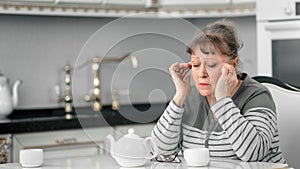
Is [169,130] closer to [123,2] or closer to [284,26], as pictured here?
[284,26]

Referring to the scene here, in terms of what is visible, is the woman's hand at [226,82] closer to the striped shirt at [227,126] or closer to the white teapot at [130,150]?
the striped shirt at [227,126]

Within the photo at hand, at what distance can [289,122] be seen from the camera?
2.43 meters

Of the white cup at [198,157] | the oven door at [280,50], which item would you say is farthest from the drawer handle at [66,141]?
the white cup at [198,157]

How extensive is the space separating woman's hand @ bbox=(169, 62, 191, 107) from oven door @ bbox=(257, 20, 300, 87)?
138 centimetres

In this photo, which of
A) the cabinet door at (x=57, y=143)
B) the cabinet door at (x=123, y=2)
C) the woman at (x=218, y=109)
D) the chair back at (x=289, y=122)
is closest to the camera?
the woman at (x=218, y=109)

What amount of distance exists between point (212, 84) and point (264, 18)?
1.60 m

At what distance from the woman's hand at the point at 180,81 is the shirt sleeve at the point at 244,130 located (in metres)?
0.11

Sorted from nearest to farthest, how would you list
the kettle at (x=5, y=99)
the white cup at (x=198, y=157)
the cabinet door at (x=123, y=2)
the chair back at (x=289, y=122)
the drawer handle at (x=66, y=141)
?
the white cup at (x=198, y=157), the chair back at (x=289, y=122), the drawer handle at (x=66, y=141), the kettle at (x=5, y=99), the cabinet door at (x=123, y=2)

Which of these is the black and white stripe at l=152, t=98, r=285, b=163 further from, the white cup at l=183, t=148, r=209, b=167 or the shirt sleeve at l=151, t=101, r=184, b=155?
the white cup at l=183, t=148, r=209, b=167

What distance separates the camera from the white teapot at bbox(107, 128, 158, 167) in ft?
6.12

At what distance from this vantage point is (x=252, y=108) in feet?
6.86

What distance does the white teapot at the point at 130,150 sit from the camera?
1864mm

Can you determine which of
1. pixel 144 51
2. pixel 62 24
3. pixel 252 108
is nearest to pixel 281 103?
pixel 252 108

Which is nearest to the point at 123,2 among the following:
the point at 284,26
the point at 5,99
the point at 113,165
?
the point at 5,99
